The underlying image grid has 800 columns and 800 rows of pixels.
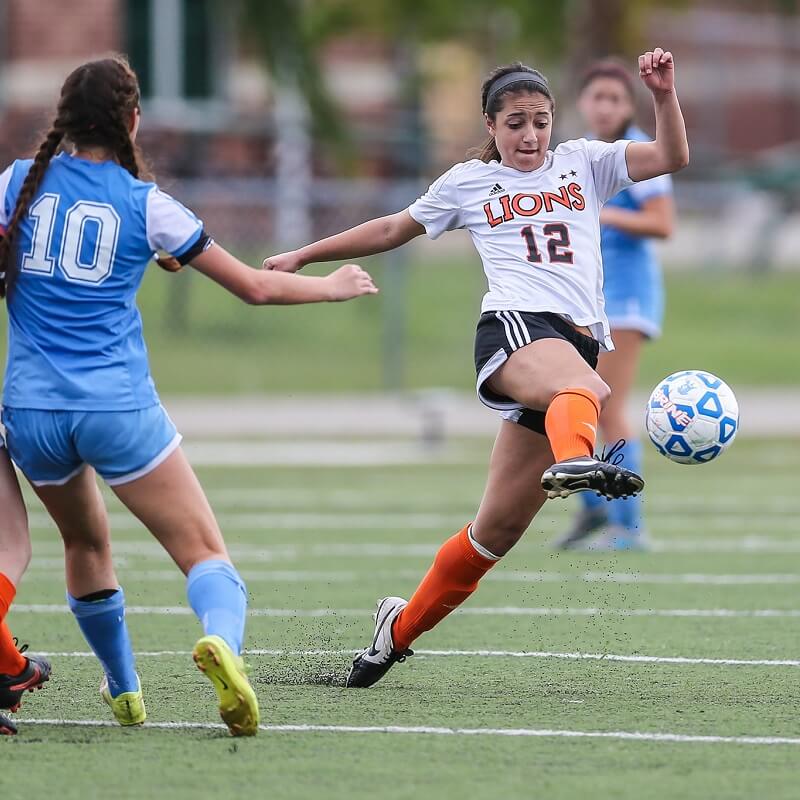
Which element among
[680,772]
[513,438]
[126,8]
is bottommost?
[680,772]

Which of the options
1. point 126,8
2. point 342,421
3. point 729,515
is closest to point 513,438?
point 729,515

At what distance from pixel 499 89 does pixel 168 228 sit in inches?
67.0

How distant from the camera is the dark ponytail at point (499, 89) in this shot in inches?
248

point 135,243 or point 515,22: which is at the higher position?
point 515,22

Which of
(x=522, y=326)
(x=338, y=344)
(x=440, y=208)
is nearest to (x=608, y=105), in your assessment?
(x=440, y=208)

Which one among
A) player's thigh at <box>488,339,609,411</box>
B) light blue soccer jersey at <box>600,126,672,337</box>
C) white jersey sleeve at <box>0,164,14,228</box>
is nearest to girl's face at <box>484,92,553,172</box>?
player's thigh at <box>488,339,609,411</box>

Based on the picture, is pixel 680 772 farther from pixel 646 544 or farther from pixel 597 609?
pixel 646 544

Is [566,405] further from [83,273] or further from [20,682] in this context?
[20,682]

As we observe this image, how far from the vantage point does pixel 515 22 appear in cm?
3116

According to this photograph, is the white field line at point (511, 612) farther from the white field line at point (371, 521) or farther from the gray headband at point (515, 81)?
the white field line at point (371, 521)

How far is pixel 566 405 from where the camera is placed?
5887 millimetres

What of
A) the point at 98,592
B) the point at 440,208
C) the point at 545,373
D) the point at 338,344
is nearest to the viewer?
the point at 98,592

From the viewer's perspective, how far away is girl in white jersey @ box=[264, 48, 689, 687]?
20.2 feet

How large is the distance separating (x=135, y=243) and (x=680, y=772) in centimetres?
218
